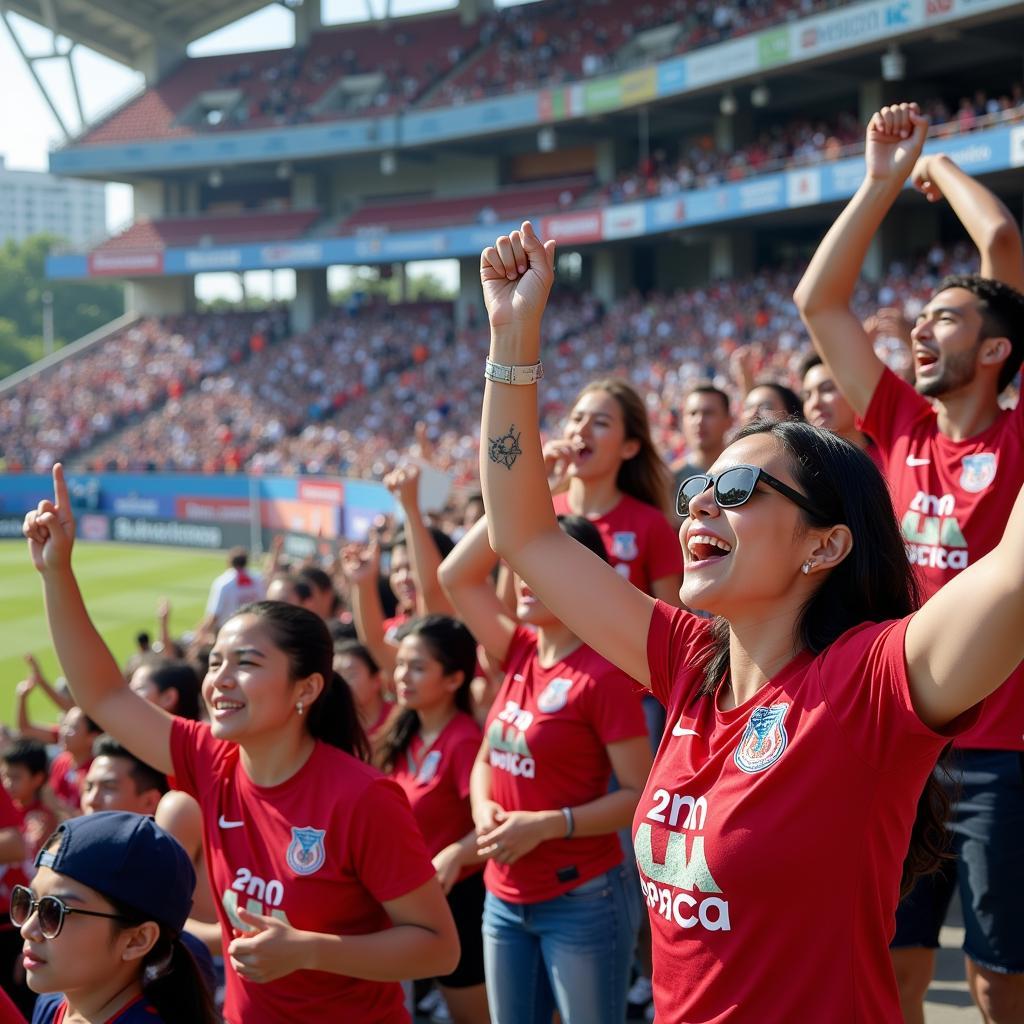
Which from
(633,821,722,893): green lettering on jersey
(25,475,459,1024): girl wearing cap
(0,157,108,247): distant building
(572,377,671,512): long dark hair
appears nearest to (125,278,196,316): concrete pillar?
(572,377,671,512): long dark hair

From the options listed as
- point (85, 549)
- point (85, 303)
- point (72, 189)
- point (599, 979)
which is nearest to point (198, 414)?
point (85, 549)

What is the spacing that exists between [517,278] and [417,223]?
36193mm

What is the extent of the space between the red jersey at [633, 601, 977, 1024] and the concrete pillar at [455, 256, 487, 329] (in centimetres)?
3283

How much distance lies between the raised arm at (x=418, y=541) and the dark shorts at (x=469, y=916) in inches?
42.3

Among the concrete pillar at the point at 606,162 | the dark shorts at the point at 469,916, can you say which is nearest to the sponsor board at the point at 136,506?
the concrete pillar at the point at 606,162

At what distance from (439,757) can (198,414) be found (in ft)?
109

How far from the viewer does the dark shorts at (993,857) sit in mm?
3369

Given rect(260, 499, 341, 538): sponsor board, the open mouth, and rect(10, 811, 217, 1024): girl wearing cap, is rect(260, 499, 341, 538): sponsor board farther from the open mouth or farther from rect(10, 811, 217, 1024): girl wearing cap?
the open mouth

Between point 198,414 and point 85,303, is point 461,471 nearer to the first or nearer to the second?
point 198,414

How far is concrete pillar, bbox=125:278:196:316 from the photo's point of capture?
143 ft

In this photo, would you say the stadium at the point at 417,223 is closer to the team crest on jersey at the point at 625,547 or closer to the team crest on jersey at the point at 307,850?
the team crest on jersey at the point at 625,547

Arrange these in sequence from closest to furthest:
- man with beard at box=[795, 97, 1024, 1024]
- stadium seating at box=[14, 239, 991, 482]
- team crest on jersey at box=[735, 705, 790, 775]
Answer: team crest on jersey at box=[735, 705, 790, 775], man with beard at box=[795, 97, 1024, 1024], stadium seating at box=[14, 239, 991, 482]

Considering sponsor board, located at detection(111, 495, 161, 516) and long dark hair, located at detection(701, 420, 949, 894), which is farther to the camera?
sponsor board, located at detection(111, 495, 161, 516)

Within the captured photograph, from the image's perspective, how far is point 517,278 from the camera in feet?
8.13
